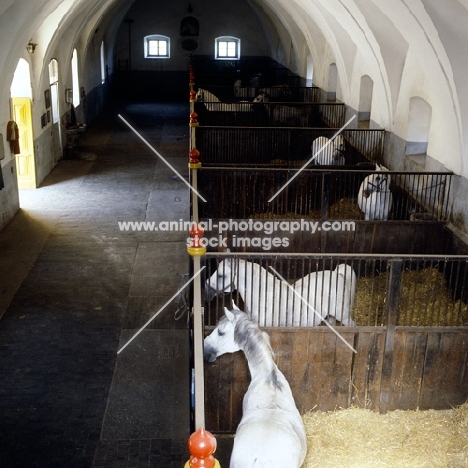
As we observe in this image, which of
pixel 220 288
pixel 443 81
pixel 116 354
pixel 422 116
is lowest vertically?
pixel 116 354

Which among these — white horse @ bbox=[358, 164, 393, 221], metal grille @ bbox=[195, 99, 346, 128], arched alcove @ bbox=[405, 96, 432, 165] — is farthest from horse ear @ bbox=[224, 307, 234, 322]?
metal grille @ bbox=[195, 99, 346, 128]

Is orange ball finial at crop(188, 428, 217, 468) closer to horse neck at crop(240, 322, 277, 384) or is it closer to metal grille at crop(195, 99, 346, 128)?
horse neck at crop(240, 322, 277, 384)

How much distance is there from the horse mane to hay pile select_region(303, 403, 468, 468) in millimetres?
748

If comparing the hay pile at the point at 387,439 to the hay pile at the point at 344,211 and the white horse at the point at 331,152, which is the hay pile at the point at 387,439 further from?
the white horse at the point at 331,152

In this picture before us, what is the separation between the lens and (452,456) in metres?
4.75

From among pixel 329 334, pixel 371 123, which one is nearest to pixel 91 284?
pixel 329 334

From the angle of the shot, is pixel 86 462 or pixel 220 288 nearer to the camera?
pixel 86 462

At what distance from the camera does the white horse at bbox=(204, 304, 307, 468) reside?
3.96 m

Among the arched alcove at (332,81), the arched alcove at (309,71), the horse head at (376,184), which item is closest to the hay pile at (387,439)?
the horse head at (376,184)

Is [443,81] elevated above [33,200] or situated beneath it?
elevated above

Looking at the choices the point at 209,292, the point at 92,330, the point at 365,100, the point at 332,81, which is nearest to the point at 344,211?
the point at 209,292

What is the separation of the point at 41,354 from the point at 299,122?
33.0 feet

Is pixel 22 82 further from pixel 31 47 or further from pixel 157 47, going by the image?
pixel 157 47

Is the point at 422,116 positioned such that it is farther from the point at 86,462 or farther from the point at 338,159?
the point at 86,462
